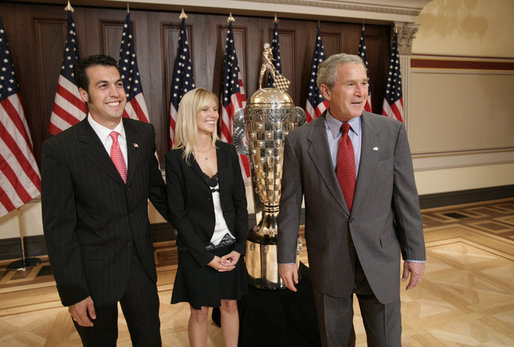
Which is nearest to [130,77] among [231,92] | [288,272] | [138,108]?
[138,108]

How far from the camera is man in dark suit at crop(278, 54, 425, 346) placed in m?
1.45

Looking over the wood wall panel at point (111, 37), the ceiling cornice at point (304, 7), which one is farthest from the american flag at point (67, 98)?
the ceiling cornice at point (304, 7)

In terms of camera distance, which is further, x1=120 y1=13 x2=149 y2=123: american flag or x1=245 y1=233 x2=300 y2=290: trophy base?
x1=120 y1=13 x2=149 y2=123: american flag

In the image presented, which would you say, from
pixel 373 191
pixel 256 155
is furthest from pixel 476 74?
pixel 373 191

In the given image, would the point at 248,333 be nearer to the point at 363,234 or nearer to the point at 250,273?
the point at 250,273

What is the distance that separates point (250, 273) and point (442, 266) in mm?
2270

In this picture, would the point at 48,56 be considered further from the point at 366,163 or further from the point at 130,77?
the point at 366,163

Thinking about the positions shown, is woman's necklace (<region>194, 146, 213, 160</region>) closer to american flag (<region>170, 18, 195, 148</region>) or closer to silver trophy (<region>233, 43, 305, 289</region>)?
silver trophy (<region>233, 43, 305, 289</region>)

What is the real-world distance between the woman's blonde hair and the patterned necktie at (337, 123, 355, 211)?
726 mm

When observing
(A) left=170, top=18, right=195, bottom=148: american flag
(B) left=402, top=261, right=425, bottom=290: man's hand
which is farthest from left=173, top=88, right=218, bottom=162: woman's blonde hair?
(A) left=170, top=18, right=195, bottom=148: american flag

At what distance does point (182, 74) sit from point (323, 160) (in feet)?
10.3

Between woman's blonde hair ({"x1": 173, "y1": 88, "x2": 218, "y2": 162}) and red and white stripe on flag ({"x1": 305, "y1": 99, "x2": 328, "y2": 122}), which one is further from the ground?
red and white stripe on flag ({"x1": 305, "y1": 99, "x2": 328, "y2": 122})

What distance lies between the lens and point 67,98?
12.2ft

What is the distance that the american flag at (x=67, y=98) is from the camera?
12.2ft
